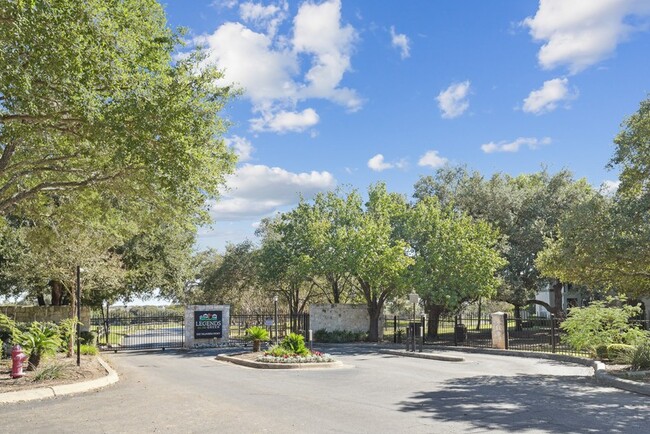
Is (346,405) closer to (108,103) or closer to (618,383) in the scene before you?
(618,383)

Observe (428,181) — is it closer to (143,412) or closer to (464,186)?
(464,186)

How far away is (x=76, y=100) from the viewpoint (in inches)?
445

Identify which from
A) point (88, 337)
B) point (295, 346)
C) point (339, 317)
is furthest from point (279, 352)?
point (339, 317)

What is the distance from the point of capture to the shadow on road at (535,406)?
9.09m

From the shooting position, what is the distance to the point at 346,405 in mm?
10883

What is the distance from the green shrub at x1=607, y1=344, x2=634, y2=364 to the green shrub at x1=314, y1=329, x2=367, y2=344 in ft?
58.8

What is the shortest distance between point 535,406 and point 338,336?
24.1 metres

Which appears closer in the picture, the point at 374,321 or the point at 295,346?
the point at 295,346

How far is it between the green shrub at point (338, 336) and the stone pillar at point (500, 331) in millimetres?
9517

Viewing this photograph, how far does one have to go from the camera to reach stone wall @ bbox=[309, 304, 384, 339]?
116 feet

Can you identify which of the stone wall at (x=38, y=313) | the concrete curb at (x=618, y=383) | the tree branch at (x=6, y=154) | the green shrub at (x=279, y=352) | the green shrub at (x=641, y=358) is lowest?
the green shrub at (x=279, y=352)

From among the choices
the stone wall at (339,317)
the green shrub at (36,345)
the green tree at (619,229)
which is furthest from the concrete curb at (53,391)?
the stone wall at (339,317)

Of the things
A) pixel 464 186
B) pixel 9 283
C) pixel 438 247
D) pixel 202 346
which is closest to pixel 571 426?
pixel 438 247

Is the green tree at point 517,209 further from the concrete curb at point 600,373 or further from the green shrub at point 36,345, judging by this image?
the green shrub at point 36,345
